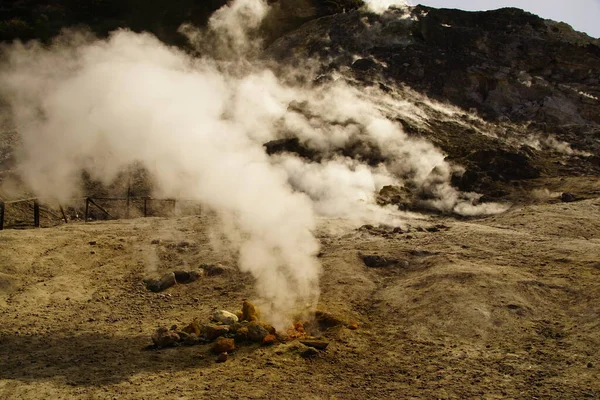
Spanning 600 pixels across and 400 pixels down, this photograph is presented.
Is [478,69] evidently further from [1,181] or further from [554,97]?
[1,181]

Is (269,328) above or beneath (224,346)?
above

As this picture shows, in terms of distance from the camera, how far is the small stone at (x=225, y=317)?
6.83 metres

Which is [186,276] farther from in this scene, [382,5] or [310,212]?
[382,5]

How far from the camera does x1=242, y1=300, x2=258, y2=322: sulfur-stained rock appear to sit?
689 cm

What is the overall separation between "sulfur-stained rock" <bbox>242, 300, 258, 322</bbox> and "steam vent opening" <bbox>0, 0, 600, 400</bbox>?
0.08ft

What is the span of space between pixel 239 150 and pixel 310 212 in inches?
115

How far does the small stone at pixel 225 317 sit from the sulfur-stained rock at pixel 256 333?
44 cm

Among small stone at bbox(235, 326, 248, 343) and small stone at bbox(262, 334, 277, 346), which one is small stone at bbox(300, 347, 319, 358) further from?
small stone at bbox(235, 326, 248, 343)

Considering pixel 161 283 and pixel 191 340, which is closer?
pixel 191 340

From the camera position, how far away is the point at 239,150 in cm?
1329

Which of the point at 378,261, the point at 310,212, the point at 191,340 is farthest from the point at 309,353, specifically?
the point at 310,212

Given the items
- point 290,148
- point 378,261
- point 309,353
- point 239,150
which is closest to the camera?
point 309,353

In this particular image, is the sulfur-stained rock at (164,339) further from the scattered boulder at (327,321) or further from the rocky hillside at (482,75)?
the rocky hillside at (482,75)

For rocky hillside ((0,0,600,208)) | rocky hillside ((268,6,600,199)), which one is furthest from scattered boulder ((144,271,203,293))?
rocky hillside ((268,6,600,199))
